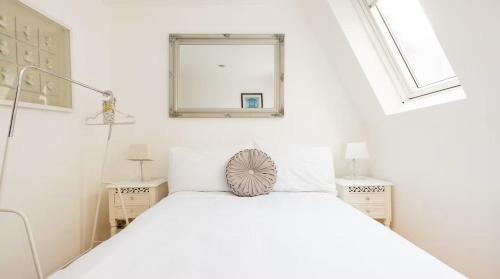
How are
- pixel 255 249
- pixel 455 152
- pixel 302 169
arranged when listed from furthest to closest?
pixel 302 169
pixel 455 152
pixel 255 249

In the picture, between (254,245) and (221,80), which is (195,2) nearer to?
(221,80)

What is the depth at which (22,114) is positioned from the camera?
1.64 meters

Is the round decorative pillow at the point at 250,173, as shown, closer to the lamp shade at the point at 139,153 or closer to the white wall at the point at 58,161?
the lamp shade at the point at 139,153

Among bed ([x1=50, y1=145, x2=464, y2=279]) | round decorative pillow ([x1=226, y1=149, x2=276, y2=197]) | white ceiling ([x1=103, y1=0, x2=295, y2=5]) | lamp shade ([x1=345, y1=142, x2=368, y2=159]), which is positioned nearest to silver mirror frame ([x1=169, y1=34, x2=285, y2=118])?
white ceiling ([x1=103, y1=0, x2=295, y2=5])

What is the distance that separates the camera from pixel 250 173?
2125 mm

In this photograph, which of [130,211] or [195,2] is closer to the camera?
[130,211]

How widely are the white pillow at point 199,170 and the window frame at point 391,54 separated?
57.7 inches

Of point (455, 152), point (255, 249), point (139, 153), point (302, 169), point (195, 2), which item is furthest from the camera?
point (195, 2)

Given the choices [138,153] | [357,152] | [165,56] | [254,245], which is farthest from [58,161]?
[357,152]

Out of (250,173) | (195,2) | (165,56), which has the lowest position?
(250,173)

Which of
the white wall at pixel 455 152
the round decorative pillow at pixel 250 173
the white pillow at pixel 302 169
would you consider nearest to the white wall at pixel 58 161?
the round decorative pillow at pixel 250 173

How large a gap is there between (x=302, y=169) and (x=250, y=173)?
438 millimetres

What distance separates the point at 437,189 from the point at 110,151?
273cm

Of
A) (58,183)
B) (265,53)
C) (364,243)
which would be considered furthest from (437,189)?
(58,183)
